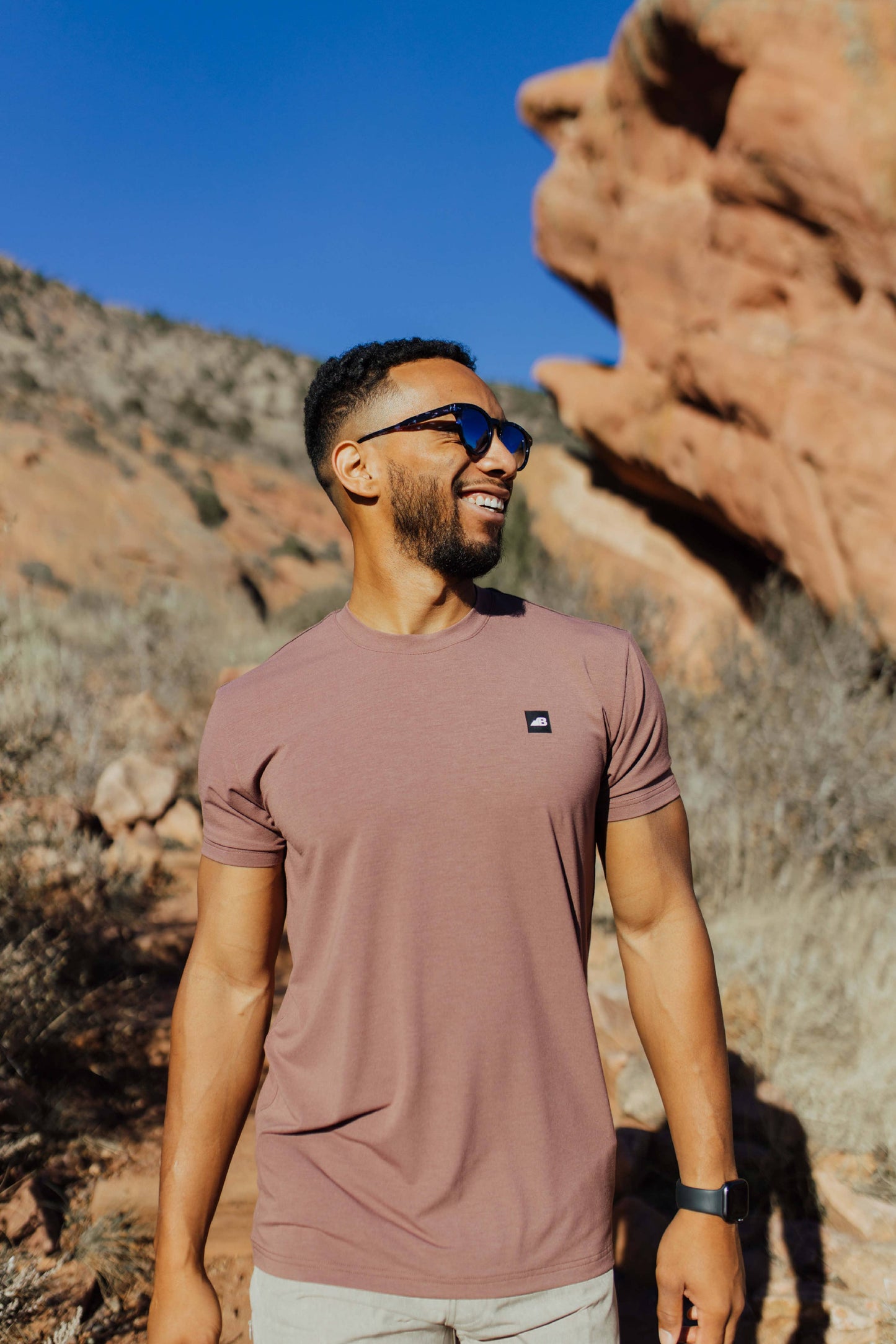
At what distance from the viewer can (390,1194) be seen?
1.34 metres

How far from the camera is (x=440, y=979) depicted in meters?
1.40

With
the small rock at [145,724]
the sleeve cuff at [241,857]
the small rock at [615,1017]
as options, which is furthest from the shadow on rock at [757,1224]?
the small rock at [145,724]

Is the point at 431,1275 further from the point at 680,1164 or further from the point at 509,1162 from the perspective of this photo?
the point at 680,1164

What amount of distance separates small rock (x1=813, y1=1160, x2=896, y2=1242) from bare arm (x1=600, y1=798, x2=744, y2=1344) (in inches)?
71.3

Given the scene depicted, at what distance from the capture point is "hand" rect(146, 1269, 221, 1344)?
1.39 meters

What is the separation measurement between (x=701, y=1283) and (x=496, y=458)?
1381 millimetres

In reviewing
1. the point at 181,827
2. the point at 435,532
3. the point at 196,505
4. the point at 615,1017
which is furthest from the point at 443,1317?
the point at 196,505

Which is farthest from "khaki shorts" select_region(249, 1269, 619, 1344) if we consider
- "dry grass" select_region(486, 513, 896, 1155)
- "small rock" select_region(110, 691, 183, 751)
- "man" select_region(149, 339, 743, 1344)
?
"small rock" select_region(110, 691, 183, 751)

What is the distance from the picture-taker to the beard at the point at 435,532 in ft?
5.41

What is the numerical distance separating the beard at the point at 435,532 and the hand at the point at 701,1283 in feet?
3.65

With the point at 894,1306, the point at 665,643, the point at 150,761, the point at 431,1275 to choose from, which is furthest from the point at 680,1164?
the point at 665,643

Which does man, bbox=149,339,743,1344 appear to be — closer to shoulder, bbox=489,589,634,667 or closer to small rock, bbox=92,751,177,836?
shoulder, bbox=489,589,634,667

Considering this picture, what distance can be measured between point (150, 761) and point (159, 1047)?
3.41 meters

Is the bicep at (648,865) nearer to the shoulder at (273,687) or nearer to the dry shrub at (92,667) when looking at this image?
the shoulder at (273,687)
